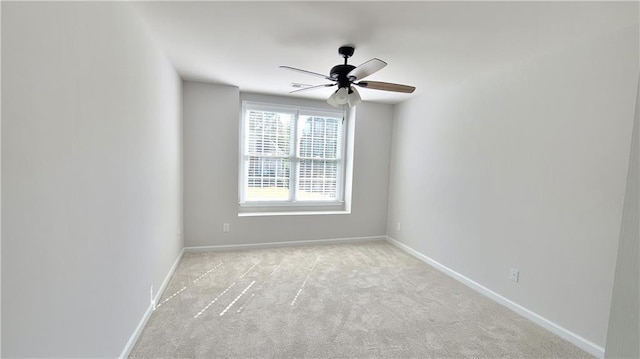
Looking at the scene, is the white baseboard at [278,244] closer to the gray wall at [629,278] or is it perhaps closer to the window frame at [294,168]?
the window frame at [294,168]

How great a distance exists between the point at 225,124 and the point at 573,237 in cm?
385

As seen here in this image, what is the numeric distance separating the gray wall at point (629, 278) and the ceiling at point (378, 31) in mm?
1484

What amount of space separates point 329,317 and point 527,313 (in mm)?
1750

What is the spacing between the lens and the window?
14.0ft

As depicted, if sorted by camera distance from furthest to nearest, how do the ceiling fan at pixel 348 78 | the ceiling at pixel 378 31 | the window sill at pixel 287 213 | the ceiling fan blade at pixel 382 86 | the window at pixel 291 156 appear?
the window at pixel 291 156
the window sill at pixel 287 213
the ceiling fan blade at pixel 382 86
the ceiling fan at pixel 348 78
the ceiling at pixel 378 31

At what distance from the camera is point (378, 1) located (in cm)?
171

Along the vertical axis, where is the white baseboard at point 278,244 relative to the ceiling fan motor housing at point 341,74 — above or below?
below

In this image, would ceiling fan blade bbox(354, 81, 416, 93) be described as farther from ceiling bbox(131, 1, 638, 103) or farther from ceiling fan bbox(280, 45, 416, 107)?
ceiling bbox(131, 1, 638, 103)

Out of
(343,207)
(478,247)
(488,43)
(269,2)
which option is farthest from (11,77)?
(343,207)

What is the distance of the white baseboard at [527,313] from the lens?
79.4 inches

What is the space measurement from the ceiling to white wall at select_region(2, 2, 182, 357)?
0.44 m

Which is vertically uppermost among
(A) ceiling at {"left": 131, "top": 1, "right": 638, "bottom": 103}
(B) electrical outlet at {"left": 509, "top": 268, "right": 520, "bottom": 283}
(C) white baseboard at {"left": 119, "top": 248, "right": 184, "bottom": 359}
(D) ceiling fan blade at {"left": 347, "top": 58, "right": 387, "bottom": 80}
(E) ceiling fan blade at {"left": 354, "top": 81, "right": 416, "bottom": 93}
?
(A) ceiling at {"left": 131, "top": 1, "right": 638, "bottom": 103}

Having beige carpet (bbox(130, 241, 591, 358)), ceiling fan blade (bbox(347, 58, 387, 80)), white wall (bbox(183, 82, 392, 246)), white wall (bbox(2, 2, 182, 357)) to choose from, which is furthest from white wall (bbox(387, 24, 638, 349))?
white wall (bbox(2, 2, 182, 357))

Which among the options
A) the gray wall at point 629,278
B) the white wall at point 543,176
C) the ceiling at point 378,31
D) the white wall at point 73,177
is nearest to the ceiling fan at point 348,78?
the ceiling at point 378,31
